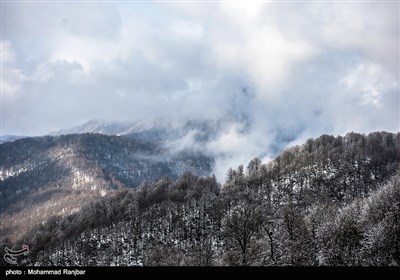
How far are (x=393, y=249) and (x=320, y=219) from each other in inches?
1965

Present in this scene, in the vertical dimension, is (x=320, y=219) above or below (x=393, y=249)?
above

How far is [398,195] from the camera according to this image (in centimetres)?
10206

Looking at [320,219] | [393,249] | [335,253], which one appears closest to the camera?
[393,249]

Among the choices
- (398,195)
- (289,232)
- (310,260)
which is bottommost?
(310,260)

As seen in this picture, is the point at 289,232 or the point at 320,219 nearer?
the point at 289,232
